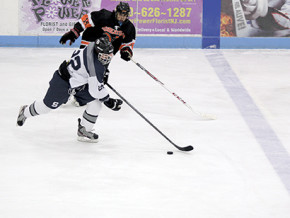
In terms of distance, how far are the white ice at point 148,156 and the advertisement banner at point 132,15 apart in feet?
4.31

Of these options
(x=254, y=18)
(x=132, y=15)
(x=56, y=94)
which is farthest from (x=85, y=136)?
(x=254, y=18)

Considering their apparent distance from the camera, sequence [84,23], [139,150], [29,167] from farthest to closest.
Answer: [84,23] → [139,150] → [29,167]

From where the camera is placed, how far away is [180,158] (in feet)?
15.4

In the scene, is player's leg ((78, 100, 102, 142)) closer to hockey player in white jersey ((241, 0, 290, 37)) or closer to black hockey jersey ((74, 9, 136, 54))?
black hockey jersey ((74, 9, 136, 54))

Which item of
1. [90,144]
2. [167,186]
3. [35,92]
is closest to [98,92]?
[90,144]

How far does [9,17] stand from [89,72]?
168 inches

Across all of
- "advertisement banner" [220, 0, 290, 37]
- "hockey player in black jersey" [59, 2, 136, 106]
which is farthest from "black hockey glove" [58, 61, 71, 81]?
"advertisement banner" [220, 0, 290, 37]

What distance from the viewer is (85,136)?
498 centimetres

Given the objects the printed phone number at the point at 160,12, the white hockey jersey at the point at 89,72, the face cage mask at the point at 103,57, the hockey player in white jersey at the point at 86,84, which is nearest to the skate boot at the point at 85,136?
the hockey player in white jersey at the point at 86,84

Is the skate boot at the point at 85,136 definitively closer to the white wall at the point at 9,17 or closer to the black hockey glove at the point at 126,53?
the black hockey glove at the point at 126,53

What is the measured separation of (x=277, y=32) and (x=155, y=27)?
5.33 feet

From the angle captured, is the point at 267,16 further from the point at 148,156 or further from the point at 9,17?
the point at 148,156

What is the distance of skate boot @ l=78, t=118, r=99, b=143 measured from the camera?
4.96 meters

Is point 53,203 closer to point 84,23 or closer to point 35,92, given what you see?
point 84,23
